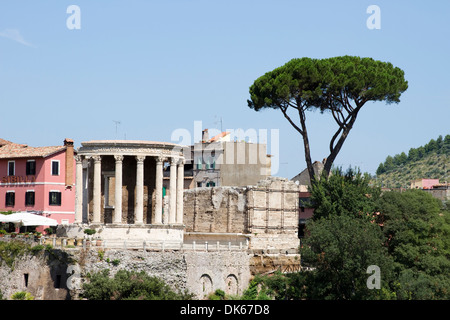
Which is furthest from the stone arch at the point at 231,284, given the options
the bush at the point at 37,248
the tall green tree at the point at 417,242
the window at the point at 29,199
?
the window at the point at 29,199

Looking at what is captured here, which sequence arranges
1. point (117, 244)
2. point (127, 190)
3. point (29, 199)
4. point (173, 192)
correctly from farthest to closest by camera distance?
point (29, 199), point (127, 190), point (173, 192), point (117, 244)

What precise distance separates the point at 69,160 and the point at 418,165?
11075 cm

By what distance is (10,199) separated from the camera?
76.1m

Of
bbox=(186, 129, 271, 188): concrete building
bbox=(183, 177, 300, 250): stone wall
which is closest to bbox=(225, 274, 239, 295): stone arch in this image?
bbox=(183, 177, 300, 250): stone wall

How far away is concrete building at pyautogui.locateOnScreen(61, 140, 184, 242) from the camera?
61.1 meters

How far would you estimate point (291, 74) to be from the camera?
7531 centimetres

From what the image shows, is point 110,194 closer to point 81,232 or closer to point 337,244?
point 81,232

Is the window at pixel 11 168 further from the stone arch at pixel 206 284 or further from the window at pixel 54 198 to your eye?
the stone arch at pixel 206 284

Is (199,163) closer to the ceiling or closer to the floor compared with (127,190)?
closer to the ceiling

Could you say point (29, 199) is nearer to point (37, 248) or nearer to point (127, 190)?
point (127, 190)

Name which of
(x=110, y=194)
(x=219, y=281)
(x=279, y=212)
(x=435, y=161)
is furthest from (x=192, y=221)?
(x=435, y=161)

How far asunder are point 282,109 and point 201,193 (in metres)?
10.3

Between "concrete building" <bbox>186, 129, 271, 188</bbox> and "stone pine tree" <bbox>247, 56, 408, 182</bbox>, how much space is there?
1425 cm

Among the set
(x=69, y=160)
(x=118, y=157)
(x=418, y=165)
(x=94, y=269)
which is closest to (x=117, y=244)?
(x=94, y=269)
